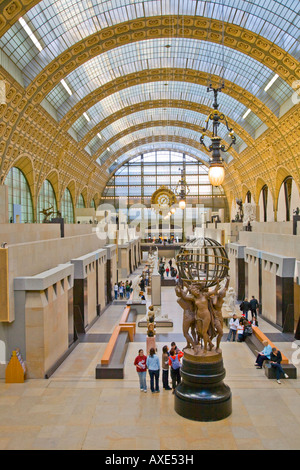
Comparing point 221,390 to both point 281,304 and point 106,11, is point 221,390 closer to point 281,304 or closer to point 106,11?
point 281,304

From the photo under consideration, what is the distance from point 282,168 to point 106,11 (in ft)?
61.7

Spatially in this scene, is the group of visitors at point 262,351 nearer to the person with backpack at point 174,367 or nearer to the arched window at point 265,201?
the person with backpack at point 174,367

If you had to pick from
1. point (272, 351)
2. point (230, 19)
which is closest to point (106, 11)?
point (230, 19)

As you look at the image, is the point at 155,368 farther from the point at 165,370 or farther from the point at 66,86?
the point at 66,86

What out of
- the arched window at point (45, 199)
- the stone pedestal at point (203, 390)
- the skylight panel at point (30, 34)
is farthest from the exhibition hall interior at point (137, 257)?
the arched window at point (45, 199)

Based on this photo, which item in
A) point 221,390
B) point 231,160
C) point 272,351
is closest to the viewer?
point 221,390

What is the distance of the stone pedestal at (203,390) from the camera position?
8031 mm

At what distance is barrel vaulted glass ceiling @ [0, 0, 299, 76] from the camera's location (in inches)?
913

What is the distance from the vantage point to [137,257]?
46.5 m

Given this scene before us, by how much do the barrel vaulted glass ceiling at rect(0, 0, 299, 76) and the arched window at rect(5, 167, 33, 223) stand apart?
7.06 m

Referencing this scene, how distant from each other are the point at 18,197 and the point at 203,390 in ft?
78.0

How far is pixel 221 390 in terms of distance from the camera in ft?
27.3

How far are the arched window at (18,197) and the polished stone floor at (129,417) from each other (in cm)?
1825

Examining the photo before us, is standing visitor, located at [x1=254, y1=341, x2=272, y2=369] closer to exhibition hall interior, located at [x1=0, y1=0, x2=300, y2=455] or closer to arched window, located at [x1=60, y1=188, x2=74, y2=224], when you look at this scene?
exhibition hall interior, located at [x1=0, y1=0, x2=300, y2=455]
